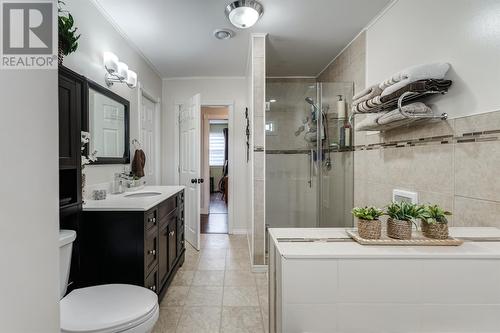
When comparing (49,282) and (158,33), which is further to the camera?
(158,33)

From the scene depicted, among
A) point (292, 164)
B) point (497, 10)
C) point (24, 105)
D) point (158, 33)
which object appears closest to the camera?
point (24, 105)

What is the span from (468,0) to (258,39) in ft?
5.40

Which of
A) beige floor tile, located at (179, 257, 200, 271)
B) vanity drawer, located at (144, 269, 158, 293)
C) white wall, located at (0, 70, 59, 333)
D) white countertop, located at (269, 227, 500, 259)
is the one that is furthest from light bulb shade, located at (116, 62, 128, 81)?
white countertop, located at (269, 227, 500, 259)

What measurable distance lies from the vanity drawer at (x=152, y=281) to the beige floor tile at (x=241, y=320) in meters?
0.56

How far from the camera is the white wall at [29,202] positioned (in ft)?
1.52

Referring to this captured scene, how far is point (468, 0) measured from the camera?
1.35 m

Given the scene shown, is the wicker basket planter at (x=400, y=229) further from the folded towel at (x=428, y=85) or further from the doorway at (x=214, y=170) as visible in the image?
the doorway at (x=214, y=170)

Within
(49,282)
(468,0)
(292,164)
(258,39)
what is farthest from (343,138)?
(49,282)

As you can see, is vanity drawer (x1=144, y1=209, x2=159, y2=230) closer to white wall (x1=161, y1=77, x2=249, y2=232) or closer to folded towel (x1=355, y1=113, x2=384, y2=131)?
folded towel (x1=355, y1=113, x2=384, y2=131)

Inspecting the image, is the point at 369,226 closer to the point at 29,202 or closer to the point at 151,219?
the point at 29,202

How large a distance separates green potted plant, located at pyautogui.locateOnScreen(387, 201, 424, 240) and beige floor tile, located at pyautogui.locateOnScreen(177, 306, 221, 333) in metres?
1.40

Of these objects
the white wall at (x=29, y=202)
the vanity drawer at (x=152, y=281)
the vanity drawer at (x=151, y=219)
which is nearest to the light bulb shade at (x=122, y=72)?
the vanity drawer at (x=151, y=219)

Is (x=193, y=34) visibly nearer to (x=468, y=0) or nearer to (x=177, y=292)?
(x=468, y=0)

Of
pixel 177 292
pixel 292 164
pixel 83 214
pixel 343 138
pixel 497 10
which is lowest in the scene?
pixel 177 292
